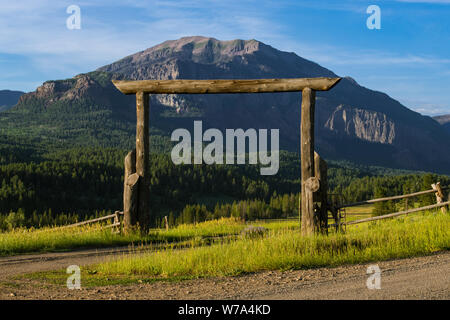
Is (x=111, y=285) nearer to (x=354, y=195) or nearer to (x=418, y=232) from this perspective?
(x=418, y=232)

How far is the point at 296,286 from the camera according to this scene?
727cm

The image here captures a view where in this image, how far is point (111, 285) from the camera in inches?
316

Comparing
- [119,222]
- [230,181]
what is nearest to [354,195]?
[230,181]

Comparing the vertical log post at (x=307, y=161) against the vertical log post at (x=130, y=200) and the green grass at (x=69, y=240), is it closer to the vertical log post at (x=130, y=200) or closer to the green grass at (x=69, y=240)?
the green grass at (x=69, y=240)

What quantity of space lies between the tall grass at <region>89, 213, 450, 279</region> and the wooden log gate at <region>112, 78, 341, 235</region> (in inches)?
81.0

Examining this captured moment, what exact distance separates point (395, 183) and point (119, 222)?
143207mm

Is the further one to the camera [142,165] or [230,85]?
[142,165]

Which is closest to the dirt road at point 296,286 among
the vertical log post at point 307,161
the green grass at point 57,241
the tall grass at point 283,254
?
the tall grass at point 283,254

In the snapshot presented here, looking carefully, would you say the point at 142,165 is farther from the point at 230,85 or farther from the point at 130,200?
the point at 230,85

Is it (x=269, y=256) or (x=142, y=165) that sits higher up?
(x=142, y=165)

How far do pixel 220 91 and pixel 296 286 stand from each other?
7.98 m

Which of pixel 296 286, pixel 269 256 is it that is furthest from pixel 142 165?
pixel 296 286

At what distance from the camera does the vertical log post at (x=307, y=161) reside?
1238 centimetres
